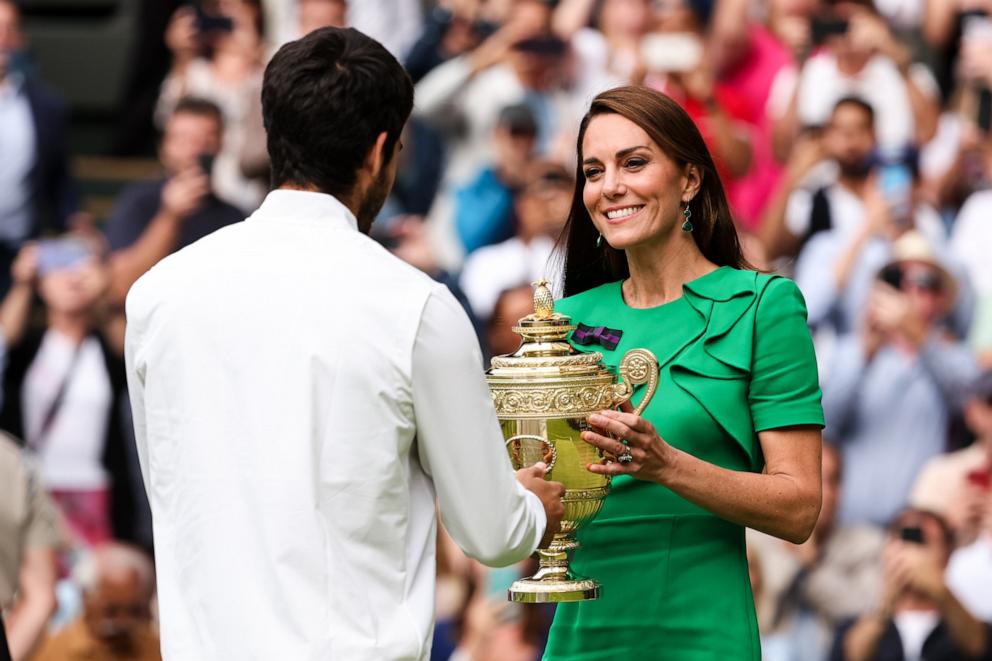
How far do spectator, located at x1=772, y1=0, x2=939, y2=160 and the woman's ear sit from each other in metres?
3.86

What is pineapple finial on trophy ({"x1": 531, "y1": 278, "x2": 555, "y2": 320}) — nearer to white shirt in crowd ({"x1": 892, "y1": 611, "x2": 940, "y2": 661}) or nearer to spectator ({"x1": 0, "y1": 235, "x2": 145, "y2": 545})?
white shirt in crowd ({"x1": 892, "y1": 611, "x2": 940, "y2": 661})

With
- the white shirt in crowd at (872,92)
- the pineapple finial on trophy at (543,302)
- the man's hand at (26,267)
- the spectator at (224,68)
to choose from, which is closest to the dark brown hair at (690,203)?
the pineapple finial on trophy at (543,302)

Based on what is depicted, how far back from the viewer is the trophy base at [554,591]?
116 inches

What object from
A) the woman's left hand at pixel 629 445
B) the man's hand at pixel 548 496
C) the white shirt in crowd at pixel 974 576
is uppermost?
the woman's left hand at pixel 629 445

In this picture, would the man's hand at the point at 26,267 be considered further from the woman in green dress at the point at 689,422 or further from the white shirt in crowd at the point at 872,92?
the woman in green dress at the point at 689,422

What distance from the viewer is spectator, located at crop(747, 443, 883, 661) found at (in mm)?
6359

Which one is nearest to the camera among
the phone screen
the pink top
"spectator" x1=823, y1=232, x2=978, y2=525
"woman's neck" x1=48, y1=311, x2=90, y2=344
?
the phone screen

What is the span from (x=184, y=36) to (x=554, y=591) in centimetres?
583

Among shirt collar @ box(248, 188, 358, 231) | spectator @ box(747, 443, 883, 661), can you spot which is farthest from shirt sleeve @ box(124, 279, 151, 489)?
spectator @ box(747, 443, 883, 661)

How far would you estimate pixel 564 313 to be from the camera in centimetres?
334

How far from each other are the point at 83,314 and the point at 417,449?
530cm

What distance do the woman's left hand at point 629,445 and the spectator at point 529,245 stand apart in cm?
408

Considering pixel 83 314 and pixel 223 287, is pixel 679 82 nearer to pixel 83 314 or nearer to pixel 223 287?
pixel 83 314

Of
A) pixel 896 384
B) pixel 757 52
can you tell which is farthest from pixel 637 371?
pixel 757 52
